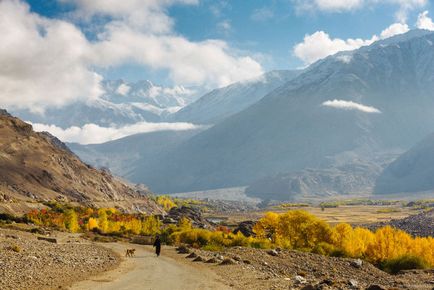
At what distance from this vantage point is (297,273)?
50.9 metres

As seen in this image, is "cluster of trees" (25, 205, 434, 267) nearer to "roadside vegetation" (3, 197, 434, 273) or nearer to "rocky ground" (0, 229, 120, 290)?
"roadside vegetation" (3, 197, 434, 273)

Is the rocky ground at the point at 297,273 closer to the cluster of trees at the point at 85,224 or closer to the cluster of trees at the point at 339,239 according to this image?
the cluster of trees at the point at 339,239

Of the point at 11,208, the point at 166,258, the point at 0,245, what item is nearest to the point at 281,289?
the point at 166,258

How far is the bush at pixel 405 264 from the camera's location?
7349cm

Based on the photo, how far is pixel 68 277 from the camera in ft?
125

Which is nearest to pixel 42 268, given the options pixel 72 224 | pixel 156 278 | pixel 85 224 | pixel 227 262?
pixel 156 278

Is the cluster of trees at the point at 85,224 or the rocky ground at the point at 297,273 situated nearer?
the rocky ground at the point at 297,273

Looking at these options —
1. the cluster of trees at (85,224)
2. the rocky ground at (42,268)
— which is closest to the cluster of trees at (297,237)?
the cluster of trees at (85,224)

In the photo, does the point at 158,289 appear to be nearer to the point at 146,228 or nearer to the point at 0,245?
the point at 0,245

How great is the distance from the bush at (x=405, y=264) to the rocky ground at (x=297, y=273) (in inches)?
372

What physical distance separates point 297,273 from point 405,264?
32.3 meters

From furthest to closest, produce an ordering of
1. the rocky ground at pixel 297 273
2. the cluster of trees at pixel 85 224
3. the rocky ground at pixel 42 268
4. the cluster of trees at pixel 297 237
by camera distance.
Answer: the cluster of trees at pixel 85 224
the cluster of trees at pixel 297 237
the rocky ground at pixel 297 273
the rocky ground at pixel 42 268

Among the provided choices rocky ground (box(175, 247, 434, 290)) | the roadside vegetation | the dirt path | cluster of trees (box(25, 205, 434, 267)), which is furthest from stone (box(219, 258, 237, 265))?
cluster of trees (box(25, 205, 434, 267))

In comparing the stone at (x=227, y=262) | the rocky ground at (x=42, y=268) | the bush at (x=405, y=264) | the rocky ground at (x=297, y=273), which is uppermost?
the rocky ground at (x=42, y=268)
